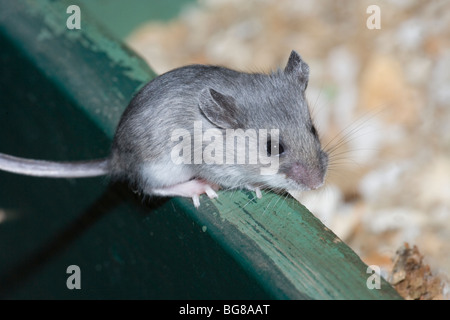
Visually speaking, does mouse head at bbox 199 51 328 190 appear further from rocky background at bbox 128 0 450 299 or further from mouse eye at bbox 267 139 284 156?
rocky background at bbox 128 0 450 299

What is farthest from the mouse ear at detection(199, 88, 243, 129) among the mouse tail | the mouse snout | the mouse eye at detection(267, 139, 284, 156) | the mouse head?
the mouse tail

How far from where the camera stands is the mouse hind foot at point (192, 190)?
2133mm

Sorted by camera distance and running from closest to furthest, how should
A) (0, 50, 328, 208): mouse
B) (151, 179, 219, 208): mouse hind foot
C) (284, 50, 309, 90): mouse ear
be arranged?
(151, 179, 219, 208): mouse hind foot < (0, 50, 328, 208): mouse < (284, 50, 309, 90): mouse ear

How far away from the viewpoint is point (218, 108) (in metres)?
2.24

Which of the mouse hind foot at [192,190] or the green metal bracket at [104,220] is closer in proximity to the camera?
the green metal bracket at [104,220]

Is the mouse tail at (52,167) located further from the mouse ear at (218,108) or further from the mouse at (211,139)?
the mouse ear at (218,108)

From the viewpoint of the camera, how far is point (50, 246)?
112 inches

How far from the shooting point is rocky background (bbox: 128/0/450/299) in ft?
11.6

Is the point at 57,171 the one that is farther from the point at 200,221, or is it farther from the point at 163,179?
the point at 200,221

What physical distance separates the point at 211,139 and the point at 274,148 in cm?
22

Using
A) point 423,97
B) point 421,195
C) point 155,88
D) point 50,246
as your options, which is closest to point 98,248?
point 50,246

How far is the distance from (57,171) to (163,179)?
35cm

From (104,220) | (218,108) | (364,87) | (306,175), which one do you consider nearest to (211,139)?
(218,108)

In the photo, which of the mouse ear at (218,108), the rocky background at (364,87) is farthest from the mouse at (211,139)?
the rocky background at (364,87)
